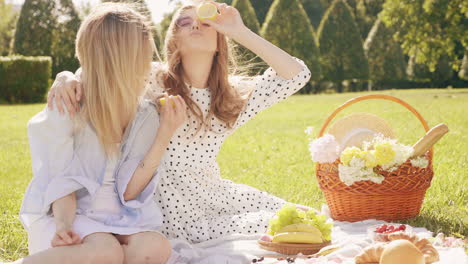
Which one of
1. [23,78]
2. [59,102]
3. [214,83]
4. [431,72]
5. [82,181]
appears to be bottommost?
[431,72]

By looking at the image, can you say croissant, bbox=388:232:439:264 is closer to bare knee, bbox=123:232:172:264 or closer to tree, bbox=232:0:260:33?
bare knee, bbox=123:232:172:264

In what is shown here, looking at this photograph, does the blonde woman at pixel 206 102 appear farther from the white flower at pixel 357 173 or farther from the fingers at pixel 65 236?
the fingers at pixel 65 236

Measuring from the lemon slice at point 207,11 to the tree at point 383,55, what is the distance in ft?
69.0

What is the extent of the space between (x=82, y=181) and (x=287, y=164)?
4.09 metres

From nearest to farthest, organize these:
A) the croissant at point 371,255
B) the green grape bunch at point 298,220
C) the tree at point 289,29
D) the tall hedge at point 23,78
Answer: the croissant at point 371,255 < the green grape bunch at point 298,220 < the tall hedge at point 23,78 < the tree at point 289,29

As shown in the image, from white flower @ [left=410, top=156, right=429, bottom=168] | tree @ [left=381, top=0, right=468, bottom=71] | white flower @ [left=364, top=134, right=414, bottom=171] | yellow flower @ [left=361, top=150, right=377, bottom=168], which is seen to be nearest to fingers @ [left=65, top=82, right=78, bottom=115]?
yellow flower @ [left=361, top=150, right=377, bottom=168]

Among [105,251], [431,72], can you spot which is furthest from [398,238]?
[431,72]

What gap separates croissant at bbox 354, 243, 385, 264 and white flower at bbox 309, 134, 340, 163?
119cm

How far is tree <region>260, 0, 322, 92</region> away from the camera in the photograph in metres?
20.3

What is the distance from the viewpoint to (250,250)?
3062 millimetres

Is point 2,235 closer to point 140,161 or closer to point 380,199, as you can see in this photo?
point 140,161

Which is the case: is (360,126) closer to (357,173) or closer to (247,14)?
(357,173)

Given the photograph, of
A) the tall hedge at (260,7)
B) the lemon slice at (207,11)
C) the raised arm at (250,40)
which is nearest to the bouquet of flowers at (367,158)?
the raised arm at (250,40)

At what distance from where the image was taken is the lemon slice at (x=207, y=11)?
3.26m
